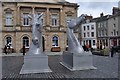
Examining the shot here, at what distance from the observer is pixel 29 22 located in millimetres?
37562

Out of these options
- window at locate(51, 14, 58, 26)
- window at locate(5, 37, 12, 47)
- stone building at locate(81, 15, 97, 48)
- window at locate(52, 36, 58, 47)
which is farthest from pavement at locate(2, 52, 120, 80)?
stone building at locate(81, 15, 97, 48)

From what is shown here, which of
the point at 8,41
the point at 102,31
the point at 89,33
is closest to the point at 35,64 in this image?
the point at 8,41

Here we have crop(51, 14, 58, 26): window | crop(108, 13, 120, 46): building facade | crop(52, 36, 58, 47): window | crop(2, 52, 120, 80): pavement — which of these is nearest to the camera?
crop(2, 52, 120, 80): pavement

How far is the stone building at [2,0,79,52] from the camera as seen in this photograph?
36.8 meters

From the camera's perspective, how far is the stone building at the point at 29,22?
36.8 metres

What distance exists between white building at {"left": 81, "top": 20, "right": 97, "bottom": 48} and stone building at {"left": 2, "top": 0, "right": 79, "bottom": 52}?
24.2 meters

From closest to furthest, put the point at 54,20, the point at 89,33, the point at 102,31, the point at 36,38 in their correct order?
1. the point at 36,38
2. the point at 54,20
3. the point at 102,31
4. the point at 89,33

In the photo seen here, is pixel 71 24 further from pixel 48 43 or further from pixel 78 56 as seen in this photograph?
pixel 48 43

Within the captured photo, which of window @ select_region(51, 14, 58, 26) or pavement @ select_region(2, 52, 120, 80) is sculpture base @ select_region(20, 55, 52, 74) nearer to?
pavement @ select_region(2, 52, 120, 80)

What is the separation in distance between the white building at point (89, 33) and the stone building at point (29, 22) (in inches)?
953

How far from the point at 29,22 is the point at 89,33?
3214 centimetres

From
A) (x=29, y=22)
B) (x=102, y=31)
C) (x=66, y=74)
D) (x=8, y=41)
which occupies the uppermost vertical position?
(x=29, y=22)

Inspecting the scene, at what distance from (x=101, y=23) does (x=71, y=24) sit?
4749 cm

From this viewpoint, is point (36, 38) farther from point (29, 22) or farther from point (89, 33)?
point (89, 33)
